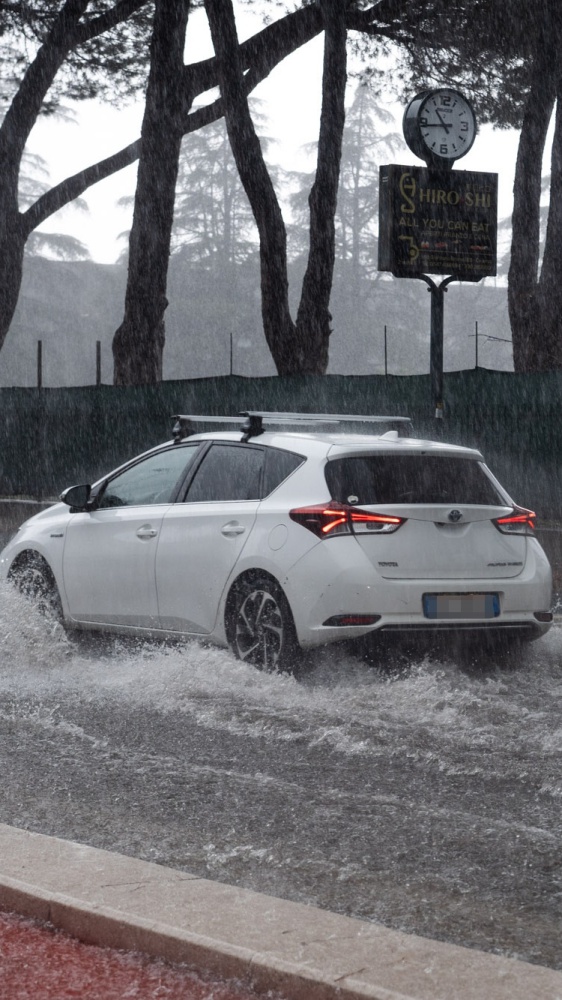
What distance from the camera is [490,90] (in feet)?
81.7

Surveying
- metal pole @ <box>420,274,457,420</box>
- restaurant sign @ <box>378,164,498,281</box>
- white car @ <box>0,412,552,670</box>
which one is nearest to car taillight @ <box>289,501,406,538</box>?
white car @ <box>0,412,552,670</box>

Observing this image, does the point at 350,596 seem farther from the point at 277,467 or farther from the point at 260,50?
the point at 260,50

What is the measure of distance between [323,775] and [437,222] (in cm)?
947

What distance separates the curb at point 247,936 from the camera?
3254 mm

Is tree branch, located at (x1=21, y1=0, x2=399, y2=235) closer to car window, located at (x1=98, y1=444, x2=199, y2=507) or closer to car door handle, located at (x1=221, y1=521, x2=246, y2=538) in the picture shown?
car window, located at (x1=98, y1=444, x2=199, y2=507)

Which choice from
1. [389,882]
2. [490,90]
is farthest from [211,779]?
[490,90]

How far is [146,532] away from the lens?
8.57 metres

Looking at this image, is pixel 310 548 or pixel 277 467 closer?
pixel 310 548

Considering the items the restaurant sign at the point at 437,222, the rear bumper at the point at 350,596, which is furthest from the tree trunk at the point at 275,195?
the rear bumper at the point at 350,596

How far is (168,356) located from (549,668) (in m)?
75.5

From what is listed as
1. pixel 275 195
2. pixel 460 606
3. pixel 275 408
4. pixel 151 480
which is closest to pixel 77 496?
pixel 151 480

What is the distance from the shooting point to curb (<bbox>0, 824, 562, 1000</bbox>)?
325 cm

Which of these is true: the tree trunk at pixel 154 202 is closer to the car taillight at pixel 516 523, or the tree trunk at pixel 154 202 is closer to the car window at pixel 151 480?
the car window at pixel 151 480

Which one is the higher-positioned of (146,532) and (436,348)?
(436,348)
